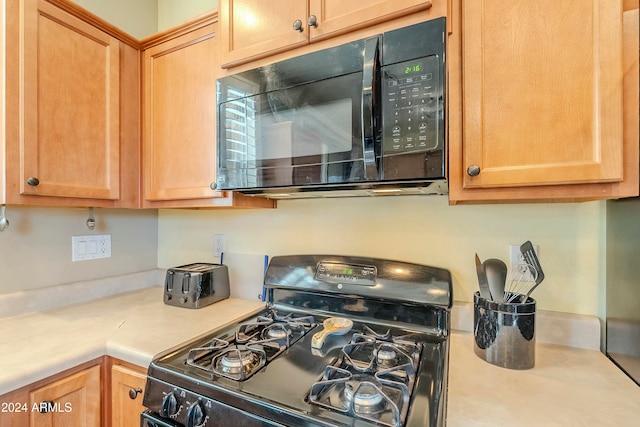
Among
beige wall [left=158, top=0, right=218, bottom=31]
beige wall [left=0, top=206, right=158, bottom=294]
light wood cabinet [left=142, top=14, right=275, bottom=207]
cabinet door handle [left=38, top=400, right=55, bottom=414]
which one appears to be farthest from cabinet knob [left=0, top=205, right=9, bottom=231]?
beige wall [left=158, top=0, right=218, bottom=31]

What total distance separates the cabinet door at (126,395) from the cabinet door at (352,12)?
1.23m

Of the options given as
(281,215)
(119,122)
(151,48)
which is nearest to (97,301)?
(119,122)

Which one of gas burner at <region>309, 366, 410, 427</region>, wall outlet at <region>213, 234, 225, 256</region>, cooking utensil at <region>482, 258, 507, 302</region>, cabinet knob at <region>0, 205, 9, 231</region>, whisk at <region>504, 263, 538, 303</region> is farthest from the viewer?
wall outlet at <region>213, 234, 225, 256</region>

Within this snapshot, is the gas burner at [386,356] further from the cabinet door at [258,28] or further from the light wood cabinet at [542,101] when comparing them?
the cabinet door at [258,28]

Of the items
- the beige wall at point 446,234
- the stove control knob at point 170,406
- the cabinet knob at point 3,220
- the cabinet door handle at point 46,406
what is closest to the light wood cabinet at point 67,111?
the cabinet knob at point 3,220

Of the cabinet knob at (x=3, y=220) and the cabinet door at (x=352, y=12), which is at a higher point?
the cabinet door at (x=352, y=12)

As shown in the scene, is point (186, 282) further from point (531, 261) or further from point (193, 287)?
point (531, 261)

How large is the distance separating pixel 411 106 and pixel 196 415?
3.21 ft

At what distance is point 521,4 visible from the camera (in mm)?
825

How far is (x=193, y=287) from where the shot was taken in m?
1.39

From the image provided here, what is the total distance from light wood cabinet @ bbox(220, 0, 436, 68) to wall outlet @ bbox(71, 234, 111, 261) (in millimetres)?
1127

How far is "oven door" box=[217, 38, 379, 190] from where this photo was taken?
3.01 feet

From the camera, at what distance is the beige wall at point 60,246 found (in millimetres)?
1310

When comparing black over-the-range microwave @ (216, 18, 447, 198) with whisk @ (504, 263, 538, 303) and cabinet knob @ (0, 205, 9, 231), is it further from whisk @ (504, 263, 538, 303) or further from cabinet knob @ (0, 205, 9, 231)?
cabinet knob @ (0, 205, 9, 231)
